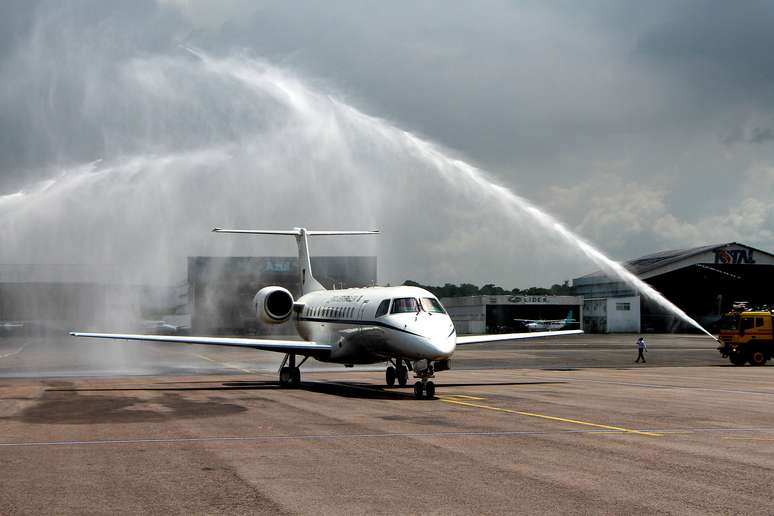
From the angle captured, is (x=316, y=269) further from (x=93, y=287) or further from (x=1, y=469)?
(x=1, y=469)

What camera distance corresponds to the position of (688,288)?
10900 cm

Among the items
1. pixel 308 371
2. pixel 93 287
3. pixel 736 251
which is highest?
pixel 736 251

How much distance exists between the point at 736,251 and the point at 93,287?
7938cm

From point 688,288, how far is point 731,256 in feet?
29.8

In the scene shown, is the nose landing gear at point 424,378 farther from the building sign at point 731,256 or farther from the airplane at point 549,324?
the airplane at point 549,324

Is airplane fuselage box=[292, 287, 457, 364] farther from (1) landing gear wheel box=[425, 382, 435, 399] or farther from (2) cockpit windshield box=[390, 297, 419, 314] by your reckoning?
(1) landing gear wheel box=[425, 382, 435, 399]

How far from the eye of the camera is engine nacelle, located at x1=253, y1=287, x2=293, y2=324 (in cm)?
3419

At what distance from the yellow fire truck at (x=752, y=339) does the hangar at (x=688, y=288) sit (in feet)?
174

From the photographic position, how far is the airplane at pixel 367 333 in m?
25.2

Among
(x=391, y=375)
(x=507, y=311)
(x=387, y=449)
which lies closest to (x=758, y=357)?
(x=391, y=375)

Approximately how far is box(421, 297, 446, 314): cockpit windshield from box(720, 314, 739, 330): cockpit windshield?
96.2ft

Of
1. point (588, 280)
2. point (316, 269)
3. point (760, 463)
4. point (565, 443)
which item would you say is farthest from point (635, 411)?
point (588, 280)

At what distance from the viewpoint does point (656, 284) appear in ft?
356

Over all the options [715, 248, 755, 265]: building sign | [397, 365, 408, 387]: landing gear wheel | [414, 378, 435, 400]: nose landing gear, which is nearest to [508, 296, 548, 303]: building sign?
[715, 248, 755, 265]: building sign
